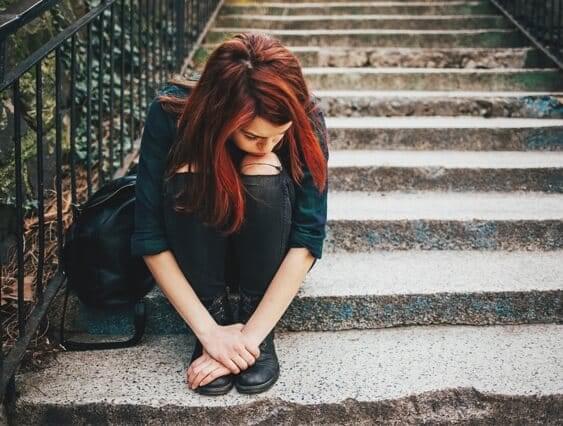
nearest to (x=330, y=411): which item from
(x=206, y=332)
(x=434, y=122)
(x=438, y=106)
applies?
(x=206, y=332)

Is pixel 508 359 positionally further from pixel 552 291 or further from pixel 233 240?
pixel 233 240

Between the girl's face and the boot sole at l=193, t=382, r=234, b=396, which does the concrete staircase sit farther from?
the girl's face

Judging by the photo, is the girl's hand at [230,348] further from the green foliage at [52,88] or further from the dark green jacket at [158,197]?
the green foliage at [52,88]

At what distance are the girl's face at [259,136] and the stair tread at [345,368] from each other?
0.65 meters

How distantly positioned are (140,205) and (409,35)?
301 centimetres

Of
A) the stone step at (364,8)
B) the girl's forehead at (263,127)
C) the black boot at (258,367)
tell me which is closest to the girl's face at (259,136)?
the girl's forehead at (263,127)

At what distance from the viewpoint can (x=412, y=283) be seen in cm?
203

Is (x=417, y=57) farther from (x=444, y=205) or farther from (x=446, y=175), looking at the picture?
(x=444, y=205)

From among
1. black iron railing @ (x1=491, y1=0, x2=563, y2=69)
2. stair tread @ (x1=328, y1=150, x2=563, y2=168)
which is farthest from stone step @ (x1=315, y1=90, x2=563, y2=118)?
black iron railing @ (x1=491, y1=0, x2=563, y2=69)

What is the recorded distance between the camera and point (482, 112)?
3271mm

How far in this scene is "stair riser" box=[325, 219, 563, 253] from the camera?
2.30 metres

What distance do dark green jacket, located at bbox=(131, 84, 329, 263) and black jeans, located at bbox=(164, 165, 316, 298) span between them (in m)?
0.03

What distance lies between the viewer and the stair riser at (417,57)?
3861 millimetres

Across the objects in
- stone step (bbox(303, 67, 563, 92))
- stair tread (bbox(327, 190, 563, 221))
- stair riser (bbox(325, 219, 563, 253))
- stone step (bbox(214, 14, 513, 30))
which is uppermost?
stone step (bbox(214, 14, 513, 30))
